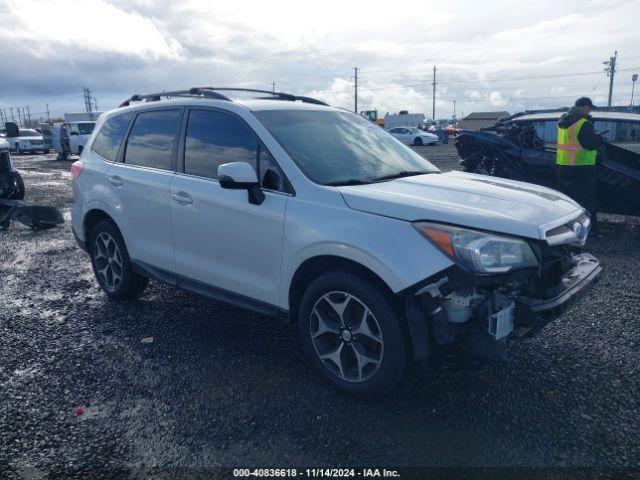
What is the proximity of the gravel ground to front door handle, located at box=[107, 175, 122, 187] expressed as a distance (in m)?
1.20

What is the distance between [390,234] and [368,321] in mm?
554

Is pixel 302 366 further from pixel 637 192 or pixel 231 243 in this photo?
pixel 637 192

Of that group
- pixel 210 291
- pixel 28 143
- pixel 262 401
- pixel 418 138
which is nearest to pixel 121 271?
pixel 210 291

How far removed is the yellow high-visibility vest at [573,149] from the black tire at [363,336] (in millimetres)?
5656

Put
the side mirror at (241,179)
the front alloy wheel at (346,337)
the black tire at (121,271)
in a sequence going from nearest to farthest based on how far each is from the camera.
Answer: the front alloy wheel at (346,337), the side mirror at (241,179), the black tire at (121,271)

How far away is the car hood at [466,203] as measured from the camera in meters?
2.85

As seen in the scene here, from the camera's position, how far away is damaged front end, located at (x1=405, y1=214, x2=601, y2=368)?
2.76 meters

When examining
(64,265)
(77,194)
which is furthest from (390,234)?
(64,265)

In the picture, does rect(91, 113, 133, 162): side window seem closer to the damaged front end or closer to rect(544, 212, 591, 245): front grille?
the damaged front end

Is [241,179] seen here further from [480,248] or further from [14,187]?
[14,187]

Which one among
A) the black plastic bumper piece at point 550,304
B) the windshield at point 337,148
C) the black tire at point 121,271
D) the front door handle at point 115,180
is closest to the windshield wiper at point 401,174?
the windshield at point 337,148

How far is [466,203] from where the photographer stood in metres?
3.05

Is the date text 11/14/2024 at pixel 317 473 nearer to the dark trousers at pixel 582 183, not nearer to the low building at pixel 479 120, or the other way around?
the dark trousers at pixel 582 183

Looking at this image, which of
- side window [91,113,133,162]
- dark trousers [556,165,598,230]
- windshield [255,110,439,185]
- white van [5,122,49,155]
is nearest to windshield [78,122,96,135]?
white van [5,122,49,155]
